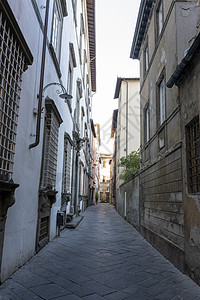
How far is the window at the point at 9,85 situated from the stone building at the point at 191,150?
2.59 m

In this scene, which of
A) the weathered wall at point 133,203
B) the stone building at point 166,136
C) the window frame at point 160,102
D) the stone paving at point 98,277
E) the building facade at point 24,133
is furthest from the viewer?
the weathered wall at point 133,203

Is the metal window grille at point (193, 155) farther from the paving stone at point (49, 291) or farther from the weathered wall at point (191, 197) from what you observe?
the paving stone at point (49, 291)

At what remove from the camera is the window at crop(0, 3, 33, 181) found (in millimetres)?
3285

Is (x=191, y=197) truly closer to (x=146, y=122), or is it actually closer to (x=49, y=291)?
(x=49, y=291)

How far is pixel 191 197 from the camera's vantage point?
414 centimetres

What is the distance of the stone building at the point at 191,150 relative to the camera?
3.90 metres

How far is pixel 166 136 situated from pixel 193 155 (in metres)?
1.74

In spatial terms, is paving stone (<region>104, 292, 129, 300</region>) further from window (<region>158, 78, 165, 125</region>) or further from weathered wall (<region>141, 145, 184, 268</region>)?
window (<region>158, 78, 165, 125</region>)

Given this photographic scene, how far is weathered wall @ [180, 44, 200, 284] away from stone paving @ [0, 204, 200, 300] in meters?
0.32

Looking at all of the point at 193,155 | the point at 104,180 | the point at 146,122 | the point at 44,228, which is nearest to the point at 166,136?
the point at 193,155

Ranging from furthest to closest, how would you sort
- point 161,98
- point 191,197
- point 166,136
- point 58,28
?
point 58,28 < point 161,98 < point 166,136 < point 191,197

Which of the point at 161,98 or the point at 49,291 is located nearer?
the point at 49,291

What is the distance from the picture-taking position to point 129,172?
40.5ft

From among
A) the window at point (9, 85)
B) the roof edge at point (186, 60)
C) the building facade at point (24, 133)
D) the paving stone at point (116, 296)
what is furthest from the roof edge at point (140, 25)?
the paving stone at point (116, 296)
